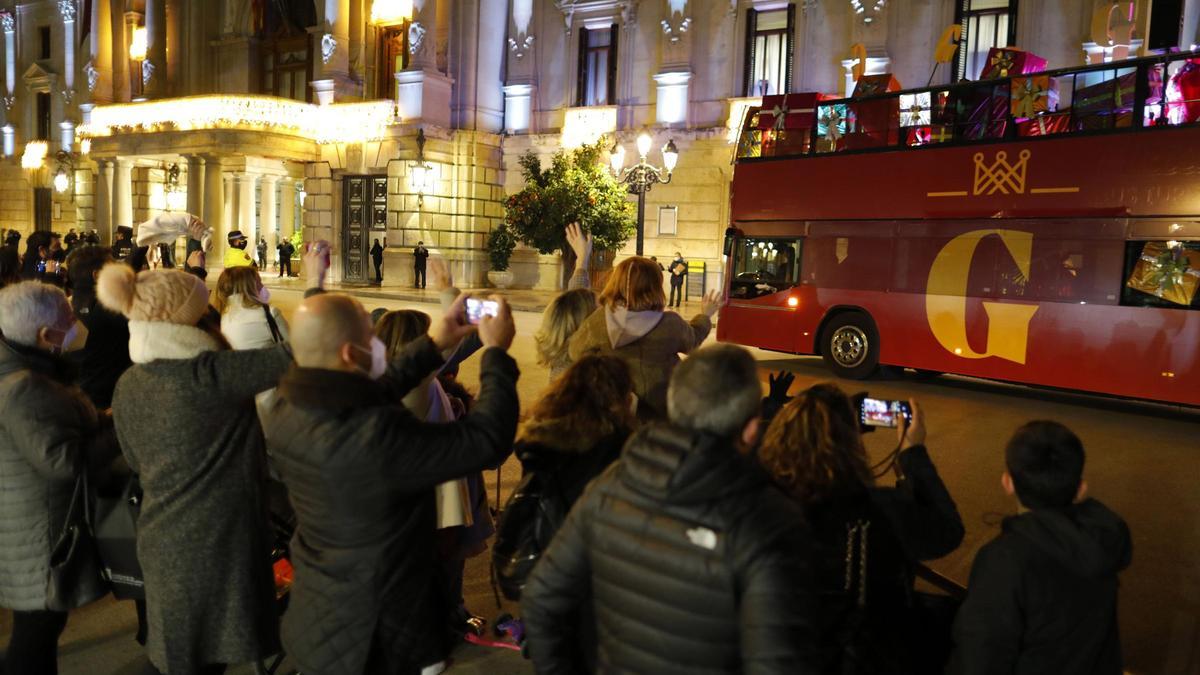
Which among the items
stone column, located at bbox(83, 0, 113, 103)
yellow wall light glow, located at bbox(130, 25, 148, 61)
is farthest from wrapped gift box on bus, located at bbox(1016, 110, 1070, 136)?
stone column, located at bbox(83, 0, 113, 103)

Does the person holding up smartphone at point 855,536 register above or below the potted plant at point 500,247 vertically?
below

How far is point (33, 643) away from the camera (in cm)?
358

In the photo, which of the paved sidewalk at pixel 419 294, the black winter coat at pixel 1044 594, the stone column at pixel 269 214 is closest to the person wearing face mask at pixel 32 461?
the black winter coat at pixel 1044 594

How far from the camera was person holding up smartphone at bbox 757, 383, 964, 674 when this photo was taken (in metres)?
2.61

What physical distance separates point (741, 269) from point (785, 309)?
1.05 m

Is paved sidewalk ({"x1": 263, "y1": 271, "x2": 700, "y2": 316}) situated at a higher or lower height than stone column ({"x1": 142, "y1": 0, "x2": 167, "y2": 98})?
lower

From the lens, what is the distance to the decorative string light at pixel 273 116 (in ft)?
93.9

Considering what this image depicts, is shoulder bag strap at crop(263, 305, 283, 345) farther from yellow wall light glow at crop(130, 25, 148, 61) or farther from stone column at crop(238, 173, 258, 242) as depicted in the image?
yellow wall light glow at crop(130, 25, 148, 61)

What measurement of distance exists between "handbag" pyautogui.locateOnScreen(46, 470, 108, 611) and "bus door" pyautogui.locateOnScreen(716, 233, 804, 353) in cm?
1150

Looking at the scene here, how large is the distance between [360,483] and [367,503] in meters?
0.07

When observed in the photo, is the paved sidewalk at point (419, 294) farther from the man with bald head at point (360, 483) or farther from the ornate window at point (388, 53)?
the man with bald head at point (360, 483)

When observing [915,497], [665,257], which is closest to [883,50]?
[665,257]

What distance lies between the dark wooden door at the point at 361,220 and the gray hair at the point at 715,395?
2844cm

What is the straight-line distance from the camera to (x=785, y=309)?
46.0ft
